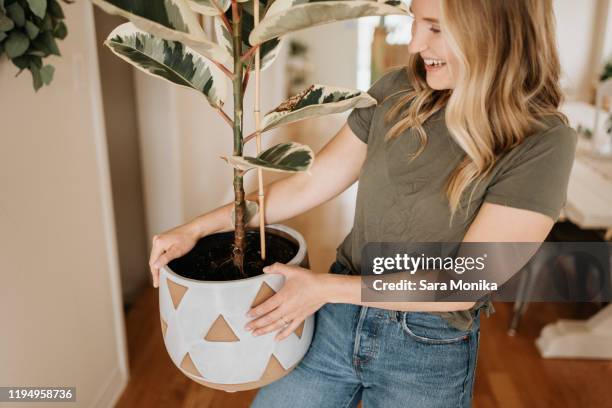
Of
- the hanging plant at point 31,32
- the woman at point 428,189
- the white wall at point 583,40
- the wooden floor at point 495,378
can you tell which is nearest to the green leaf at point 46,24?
the hanging plant at point 31,32

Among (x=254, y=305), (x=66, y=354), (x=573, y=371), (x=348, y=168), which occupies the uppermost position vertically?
(x=348, y=168)

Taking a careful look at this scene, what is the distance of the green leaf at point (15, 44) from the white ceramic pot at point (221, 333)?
1.95 feet

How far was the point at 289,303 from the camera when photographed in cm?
87

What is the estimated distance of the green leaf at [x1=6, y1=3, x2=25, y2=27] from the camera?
3.51 ft

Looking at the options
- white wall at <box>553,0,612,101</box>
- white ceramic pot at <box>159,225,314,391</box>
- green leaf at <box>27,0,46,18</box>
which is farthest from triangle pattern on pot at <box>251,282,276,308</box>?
white wall at <box>553,0,612,101</box>

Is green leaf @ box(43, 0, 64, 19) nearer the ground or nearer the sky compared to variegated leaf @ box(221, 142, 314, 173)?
nearer the sky

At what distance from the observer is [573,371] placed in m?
2.25

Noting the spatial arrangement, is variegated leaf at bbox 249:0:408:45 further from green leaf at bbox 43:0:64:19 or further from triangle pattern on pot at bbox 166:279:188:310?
green leaf at bbox 43:0:64:19

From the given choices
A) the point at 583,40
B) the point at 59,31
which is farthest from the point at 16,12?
the point at 583,40

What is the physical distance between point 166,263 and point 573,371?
78.6 inches

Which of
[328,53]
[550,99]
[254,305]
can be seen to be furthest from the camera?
[328,53]

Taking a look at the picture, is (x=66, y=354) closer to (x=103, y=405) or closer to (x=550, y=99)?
(x=103, y=405)

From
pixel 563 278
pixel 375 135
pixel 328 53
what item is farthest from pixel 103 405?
pixel 328 53

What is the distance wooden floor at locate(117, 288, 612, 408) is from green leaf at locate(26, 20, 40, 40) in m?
1.39
